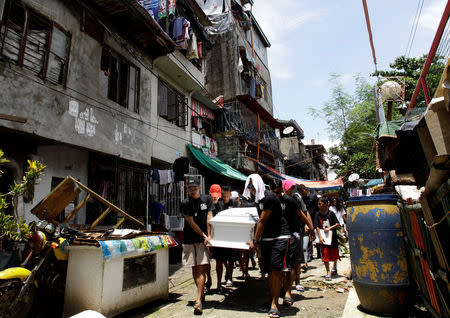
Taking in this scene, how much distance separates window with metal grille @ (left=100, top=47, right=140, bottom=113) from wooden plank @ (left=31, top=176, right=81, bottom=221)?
17.0ft

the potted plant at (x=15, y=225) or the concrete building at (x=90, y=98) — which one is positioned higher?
the concrete building at (x=90, y=98)

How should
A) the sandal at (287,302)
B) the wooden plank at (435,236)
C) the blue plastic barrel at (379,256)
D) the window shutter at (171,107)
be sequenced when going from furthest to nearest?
the window shutter at (171,107) → the sandal at (287,302) → the blue plastic barrel at (379,256) → the wooden plank at (435,236)

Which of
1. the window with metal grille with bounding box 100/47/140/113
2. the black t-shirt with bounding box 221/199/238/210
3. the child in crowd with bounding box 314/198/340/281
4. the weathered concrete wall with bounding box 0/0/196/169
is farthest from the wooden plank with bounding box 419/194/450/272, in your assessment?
the window with metal grille with bounding box 100/47/140/113

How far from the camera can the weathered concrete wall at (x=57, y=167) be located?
21.8ft

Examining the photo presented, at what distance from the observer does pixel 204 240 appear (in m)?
4.45

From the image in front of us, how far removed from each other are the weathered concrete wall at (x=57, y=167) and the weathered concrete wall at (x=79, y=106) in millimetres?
796

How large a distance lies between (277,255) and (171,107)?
32.0ft

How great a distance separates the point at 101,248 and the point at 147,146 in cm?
657

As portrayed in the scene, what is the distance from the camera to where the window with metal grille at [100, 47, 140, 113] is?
870 centimetres

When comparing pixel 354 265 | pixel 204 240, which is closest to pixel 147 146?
pixel 204 240

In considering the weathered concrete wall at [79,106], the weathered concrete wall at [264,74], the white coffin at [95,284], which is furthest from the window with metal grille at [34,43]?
the weathered concrete wall at [264,74]

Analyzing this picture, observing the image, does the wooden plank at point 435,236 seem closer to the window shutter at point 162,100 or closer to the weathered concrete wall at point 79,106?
the weathered concrete wall at point 79,106

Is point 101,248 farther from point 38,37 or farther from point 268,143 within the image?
point 268,143

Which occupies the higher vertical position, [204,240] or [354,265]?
[204,240]
